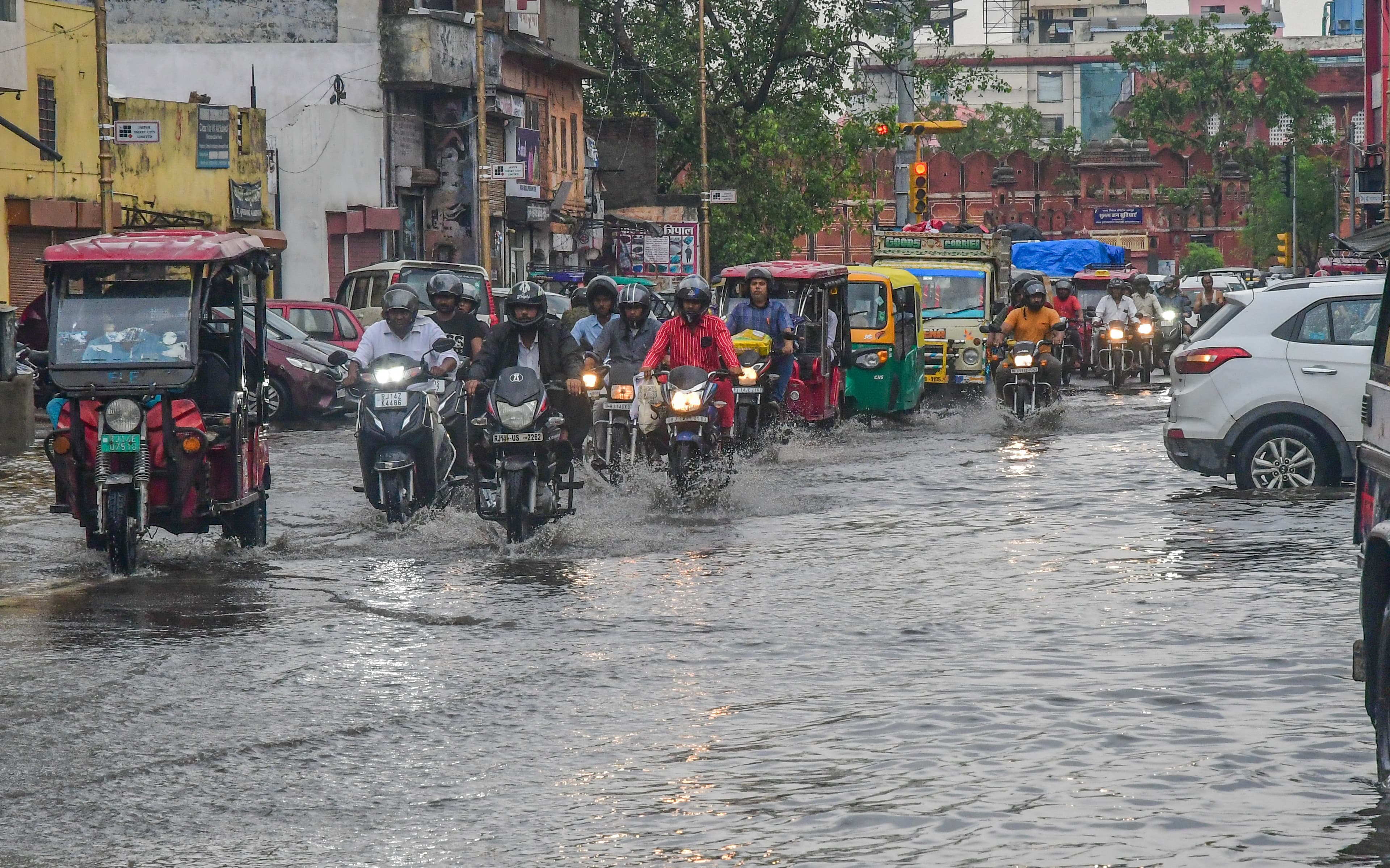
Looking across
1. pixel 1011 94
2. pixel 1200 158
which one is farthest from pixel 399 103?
pixel 1011 94

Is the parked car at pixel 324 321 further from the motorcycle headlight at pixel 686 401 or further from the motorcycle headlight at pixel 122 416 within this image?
the motorcycle headlight at pixel 122 416

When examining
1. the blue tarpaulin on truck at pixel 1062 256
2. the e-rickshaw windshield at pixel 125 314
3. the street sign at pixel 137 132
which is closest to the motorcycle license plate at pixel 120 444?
the e-rickshaw windshield at pixel 125 314

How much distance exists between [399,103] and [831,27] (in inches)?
477

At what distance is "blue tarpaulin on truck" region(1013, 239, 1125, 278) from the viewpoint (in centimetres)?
4875

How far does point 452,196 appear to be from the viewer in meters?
48.8

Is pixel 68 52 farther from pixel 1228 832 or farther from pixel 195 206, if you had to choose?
pixel 1228 832

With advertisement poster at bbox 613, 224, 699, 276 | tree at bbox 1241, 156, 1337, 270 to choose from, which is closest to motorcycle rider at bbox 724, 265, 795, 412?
advertisement poster at bbox 613, 224, 699, 276

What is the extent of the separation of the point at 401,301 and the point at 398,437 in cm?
114

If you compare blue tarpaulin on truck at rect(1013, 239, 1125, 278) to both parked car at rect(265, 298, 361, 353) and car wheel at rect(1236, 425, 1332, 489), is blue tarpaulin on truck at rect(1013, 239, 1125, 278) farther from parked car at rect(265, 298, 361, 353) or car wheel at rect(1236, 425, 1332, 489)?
car wheel at rect(1236, 425, 1332, 489)

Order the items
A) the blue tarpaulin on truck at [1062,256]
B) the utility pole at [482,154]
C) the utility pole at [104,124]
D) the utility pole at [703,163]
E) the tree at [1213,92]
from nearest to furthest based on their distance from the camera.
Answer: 1. the utility pole at [104,124]
2. the utility pole at [482,154]
3. the blue tarpaulin on truck at [1062,256]
4. the utility pole at [703,163]
5. the tree at [1213,92]

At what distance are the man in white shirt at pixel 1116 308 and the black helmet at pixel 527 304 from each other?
22.3 m

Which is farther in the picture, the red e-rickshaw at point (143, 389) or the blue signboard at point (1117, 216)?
the blue signboard at point (1117, 216)

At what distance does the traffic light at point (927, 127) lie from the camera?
133ft

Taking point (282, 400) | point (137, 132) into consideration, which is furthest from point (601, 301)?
point (137, 132)
